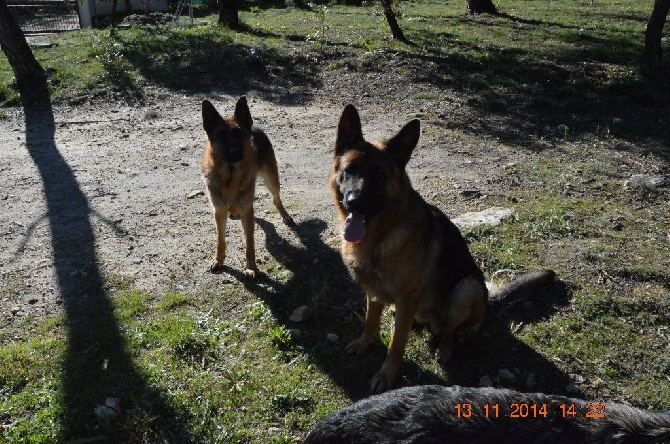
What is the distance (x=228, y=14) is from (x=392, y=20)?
5740 mm

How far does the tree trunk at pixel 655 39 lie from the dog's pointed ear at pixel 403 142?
1030 cm

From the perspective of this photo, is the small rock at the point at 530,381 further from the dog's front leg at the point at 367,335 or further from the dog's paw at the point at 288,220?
the dog's paw at the point at 288,220

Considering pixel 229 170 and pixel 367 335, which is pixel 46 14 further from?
pixel 367 335

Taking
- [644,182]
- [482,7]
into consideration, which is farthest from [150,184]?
[482,7]

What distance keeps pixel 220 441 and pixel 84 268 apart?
3209 millimetres

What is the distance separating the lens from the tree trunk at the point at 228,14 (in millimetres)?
17438

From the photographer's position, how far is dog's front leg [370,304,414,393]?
13.8 feet

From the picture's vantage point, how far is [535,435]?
2535 mm

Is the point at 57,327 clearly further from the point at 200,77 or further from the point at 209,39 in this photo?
the point at 209,39

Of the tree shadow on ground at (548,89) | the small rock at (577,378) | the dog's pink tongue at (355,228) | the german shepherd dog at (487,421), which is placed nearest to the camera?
the german shepherd dog at (487,421)

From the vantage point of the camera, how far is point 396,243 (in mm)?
4070

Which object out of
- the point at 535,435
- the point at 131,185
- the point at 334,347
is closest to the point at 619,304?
the point at 334,347

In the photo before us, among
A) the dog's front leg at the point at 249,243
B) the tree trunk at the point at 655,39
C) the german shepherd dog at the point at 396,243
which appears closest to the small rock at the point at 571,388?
the german shepherd dog at the point at 396,243

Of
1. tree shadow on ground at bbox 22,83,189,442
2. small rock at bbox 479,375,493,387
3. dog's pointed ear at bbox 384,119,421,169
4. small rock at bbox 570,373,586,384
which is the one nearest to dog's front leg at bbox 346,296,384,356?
small rock at bbox 479,375,493,387
